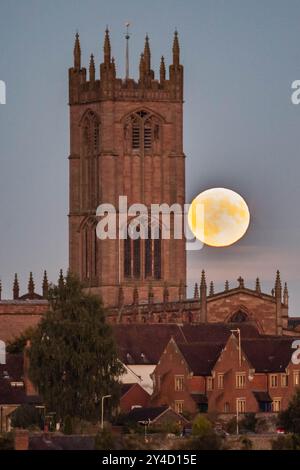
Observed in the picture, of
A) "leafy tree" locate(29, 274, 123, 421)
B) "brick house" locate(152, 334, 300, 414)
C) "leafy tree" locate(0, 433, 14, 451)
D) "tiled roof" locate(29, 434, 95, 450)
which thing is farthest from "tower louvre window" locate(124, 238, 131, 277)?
"tiled roof" locate(29, 434, 95, 450)

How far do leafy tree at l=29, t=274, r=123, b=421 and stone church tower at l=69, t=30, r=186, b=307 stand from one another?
202 feet

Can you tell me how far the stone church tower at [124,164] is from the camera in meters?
193

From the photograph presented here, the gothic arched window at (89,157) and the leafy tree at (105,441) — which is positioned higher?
the gothic arched window at (89,157)

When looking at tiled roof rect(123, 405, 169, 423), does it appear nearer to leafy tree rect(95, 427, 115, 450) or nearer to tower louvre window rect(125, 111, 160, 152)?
leafy tree rect(95, 427, 115, 450)

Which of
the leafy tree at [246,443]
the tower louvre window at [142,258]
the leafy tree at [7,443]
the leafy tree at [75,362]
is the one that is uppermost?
the tower louvre window at [142,258]

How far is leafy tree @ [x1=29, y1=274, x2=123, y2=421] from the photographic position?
126 m

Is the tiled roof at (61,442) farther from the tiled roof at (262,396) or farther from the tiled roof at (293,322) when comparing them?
the tiled roof at (293,322)

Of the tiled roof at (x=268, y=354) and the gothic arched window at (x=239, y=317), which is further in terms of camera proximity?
the gothic arched window at (x=239, y=317)

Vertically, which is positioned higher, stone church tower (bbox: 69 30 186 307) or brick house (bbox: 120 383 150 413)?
stone church tower (bbox: 69 30 186 307)

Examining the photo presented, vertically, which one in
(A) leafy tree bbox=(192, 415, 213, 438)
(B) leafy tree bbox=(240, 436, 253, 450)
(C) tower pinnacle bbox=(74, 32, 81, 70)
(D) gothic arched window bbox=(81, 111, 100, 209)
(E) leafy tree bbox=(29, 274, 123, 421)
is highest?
(C) tower pinnacle bbox=(74, 32, 81, 70)

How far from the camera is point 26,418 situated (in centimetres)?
12256

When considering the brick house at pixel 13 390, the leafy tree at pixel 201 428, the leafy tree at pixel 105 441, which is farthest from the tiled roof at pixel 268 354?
the leafy tree at pixel 105 441

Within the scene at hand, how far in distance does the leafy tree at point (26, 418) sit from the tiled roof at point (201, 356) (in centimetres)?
1315
